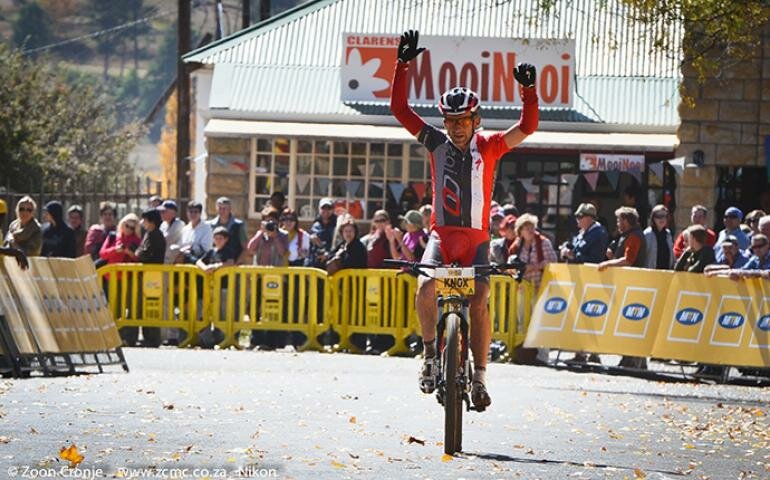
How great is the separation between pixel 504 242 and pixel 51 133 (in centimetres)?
4229

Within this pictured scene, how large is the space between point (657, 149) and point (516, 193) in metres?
2.76

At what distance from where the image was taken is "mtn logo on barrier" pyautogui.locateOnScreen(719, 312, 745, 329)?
65.5 feet

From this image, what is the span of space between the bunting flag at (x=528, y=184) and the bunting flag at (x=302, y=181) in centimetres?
389

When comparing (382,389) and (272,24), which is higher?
(272,24)

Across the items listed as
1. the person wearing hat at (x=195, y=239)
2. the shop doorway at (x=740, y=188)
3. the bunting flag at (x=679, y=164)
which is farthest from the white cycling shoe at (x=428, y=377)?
the shop doorway at (x=740, y=188)

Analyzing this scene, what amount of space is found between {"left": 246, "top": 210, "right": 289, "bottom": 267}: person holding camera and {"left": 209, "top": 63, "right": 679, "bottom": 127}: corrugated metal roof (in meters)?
9.36

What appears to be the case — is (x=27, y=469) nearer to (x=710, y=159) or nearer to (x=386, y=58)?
(x=710, y=159)

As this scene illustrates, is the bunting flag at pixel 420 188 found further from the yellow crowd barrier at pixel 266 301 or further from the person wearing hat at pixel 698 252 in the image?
the person wearing hat at pixel 698 252

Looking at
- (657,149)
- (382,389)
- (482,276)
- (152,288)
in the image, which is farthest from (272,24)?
(482,276)

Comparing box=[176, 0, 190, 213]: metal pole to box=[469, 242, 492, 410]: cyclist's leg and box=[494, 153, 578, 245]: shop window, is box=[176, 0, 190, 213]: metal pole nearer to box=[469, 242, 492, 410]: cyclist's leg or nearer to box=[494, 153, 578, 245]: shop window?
box=[494, 153, 578, 245]: shop window

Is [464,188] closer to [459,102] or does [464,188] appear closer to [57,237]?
[459,102]

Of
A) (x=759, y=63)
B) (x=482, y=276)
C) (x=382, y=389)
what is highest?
(x=759, y=63)

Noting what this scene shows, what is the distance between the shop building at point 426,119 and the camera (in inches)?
1307

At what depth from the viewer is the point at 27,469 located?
10008 mm
